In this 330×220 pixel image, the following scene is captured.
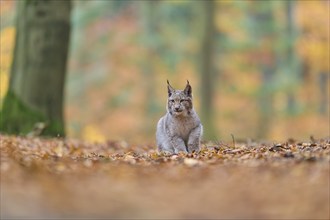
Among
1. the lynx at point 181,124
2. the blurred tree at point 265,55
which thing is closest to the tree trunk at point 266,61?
the blurred tree at point 265,55

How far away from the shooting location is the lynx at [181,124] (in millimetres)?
9211

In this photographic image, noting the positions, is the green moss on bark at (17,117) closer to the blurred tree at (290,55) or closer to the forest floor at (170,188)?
the forest floor at (170,188)

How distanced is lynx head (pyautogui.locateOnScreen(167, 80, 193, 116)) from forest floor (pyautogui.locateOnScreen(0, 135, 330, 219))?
84.1 inches

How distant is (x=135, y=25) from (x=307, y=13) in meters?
8.40

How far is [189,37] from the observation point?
30953 millimetres

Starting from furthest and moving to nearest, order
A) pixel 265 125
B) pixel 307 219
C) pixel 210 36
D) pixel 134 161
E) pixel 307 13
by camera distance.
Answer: pixel 307 13, pixel 265 125, pixel 210 36, pixel 134 161, pixel 307 219

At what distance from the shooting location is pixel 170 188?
5367 mm

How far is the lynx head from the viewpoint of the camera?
9.16 m

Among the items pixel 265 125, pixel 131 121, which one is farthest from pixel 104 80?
pixel 265 125

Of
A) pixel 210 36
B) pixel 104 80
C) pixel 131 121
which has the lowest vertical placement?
pixel 131 121

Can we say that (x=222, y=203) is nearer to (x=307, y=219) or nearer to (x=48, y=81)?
(x=307, y=219)

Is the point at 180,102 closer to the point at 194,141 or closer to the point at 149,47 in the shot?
the point at 194,141

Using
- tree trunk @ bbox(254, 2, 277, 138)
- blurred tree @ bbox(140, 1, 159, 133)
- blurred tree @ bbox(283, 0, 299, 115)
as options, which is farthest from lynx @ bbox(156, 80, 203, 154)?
blurred tree @ bbox(283, 0, 299, 115)

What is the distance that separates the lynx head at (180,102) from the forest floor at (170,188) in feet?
7.00
